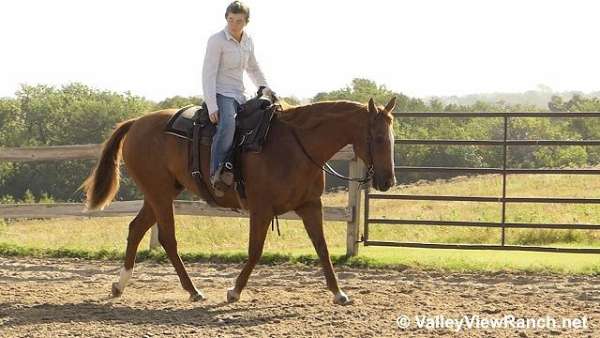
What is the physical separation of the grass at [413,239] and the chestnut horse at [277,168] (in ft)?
8.68

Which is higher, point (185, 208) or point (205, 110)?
point (205, 110)

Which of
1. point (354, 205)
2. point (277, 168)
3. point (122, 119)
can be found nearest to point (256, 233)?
point (277, 168)

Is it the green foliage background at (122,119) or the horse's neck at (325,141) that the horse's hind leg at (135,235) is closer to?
the horse's neck at (325,141)

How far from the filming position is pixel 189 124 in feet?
24.7

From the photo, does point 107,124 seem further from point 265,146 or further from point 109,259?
point 265,146

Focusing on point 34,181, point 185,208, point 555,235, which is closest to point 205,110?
point 185,208

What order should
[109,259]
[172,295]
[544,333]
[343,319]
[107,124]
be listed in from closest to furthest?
Answer: [544,333]
[343,319]
[172,295]
[109,259]
[107,124]

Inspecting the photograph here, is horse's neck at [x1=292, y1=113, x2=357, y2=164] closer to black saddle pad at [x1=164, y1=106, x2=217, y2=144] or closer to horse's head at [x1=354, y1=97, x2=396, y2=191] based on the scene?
horse's head at [x1=354, y1=97, x2=396, y2=191]

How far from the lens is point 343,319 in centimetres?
625

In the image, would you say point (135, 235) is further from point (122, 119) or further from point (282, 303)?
point (122, 119)

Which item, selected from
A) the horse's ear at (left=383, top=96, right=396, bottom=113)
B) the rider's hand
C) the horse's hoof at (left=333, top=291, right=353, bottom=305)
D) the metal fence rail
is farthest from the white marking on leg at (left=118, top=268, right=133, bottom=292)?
the metal fence rail

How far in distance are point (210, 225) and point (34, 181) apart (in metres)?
25.2

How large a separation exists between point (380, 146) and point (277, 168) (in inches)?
37.8

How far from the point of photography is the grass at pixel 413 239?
996 centimetres
